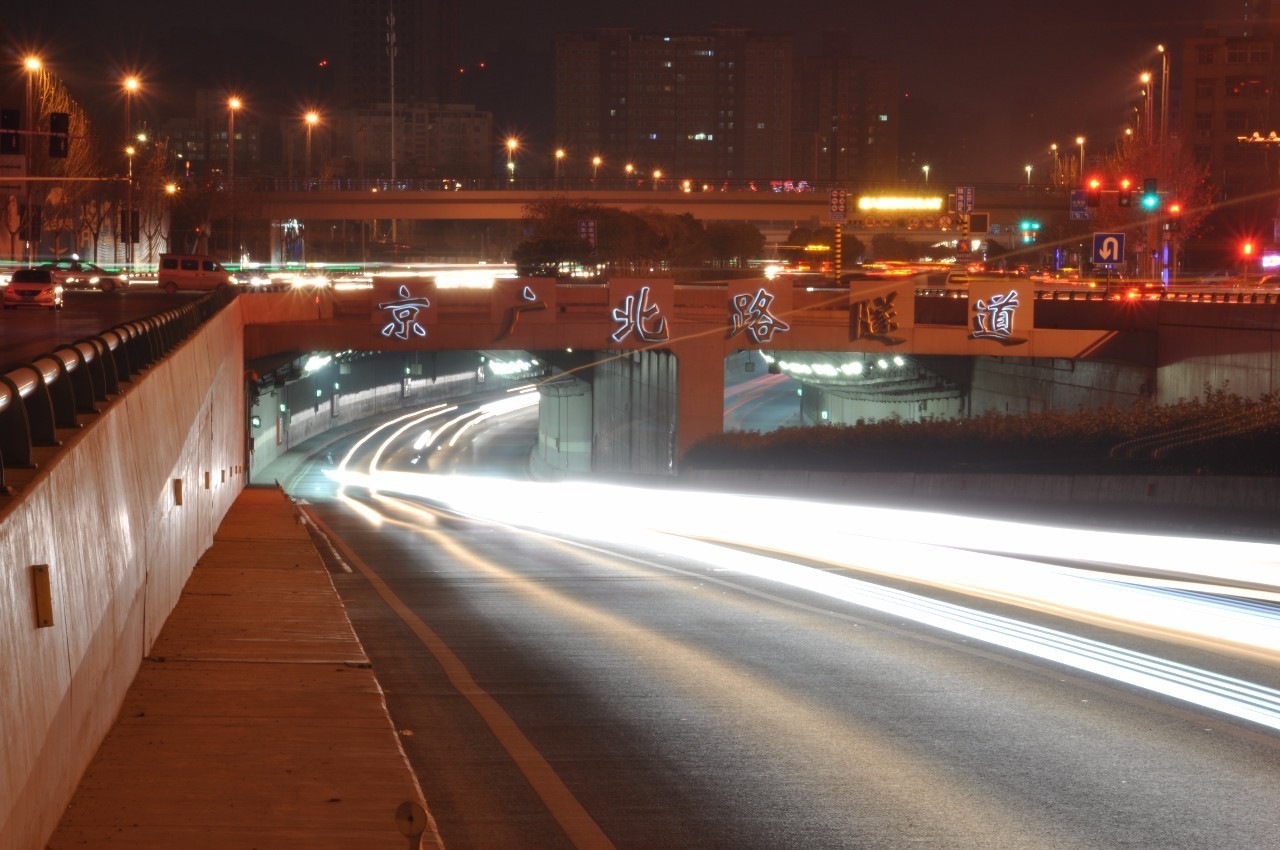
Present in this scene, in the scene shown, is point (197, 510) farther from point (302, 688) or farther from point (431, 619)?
point (302, 688)

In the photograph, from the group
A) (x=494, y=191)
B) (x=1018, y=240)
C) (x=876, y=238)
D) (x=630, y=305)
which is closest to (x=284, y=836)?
(x=630, y=305)

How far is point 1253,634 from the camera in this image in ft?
40.9

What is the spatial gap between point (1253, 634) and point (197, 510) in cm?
1062

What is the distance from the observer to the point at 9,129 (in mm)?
40938

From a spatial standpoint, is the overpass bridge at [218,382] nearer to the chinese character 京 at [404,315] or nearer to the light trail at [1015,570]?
the chinese character 京 at [404,315]

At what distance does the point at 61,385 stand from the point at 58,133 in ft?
→ 124

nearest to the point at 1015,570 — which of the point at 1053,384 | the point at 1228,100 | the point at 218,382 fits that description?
the point at 218,382

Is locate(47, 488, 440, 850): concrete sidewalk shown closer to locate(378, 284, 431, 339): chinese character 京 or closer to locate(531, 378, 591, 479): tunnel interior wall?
locate(378, 284, 431, 339): chinese character 京

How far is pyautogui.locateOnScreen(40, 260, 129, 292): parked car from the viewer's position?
59.4 meters

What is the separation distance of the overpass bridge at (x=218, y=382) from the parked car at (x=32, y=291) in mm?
5635

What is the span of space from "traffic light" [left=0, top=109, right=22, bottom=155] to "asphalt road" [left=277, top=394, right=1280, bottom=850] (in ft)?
89.9

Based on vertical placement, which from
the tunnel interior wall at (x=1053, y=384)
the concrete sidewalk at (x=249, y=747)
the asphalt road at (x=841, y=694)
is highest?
the tunnel interior wall at (x=1053, y=384)

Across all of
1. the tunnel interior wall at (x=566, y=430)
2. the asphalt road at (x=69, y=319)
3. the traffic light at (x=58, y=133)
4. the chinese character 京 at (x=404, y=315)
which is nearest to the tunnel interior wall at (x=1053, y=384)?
the tunnel interior wall at (x=566, y=430)

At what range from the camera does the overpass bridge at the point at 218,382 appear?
20.6 feet
